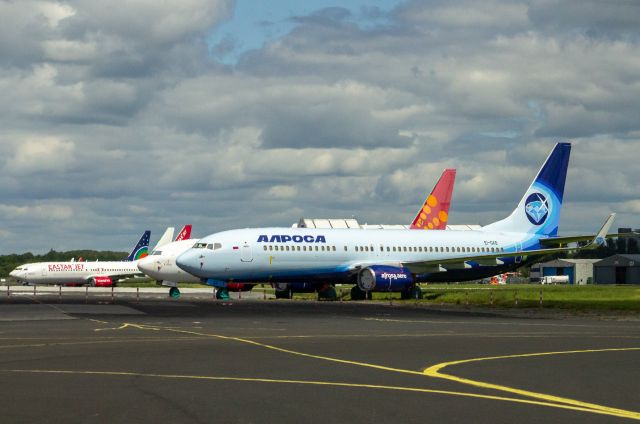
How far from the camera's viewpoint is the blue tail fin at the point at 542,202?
78.3 meters

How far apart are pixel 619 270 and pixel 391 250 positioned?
86717 millimetres

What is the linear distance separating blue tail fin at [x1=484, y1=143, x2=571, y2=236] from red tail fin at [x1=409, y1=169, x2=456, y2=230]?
47.0 ft

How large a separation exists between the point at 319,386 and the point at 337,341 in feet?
35.8

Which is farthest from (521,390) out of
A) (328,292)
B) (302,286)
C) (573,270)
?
(573,270)

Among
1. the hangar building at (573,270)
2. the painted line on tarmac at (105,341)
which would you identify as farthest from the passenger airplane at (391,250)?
the hangar building at (573,270)

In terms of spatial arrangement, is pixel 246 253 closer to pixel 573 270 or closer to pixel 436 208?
pixel 436 208

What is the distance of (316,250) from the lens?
66188mm

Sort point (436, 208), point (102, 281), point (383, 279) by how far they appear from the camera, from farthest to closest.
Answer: point (102, 281) < point (436, 208) < point (383, 279)

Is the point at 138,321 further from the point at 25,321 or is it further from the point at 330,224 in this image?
the point at 330,224

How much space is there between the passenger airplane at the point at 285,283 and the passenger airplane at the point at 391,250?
10.6ft

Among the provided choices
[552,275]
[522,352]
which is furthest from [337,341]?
[552,275]

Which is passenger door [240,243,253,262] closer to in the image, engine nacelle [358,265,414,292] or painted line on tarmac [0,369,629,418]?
engine nacelle [358,265,414,292]

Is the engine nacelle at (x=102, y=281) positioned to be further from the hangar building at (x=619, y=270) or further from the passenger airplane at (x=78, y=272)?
the hangar building at (x=619, y=270)

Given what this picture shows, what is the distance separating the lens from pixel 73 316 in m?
42.0
